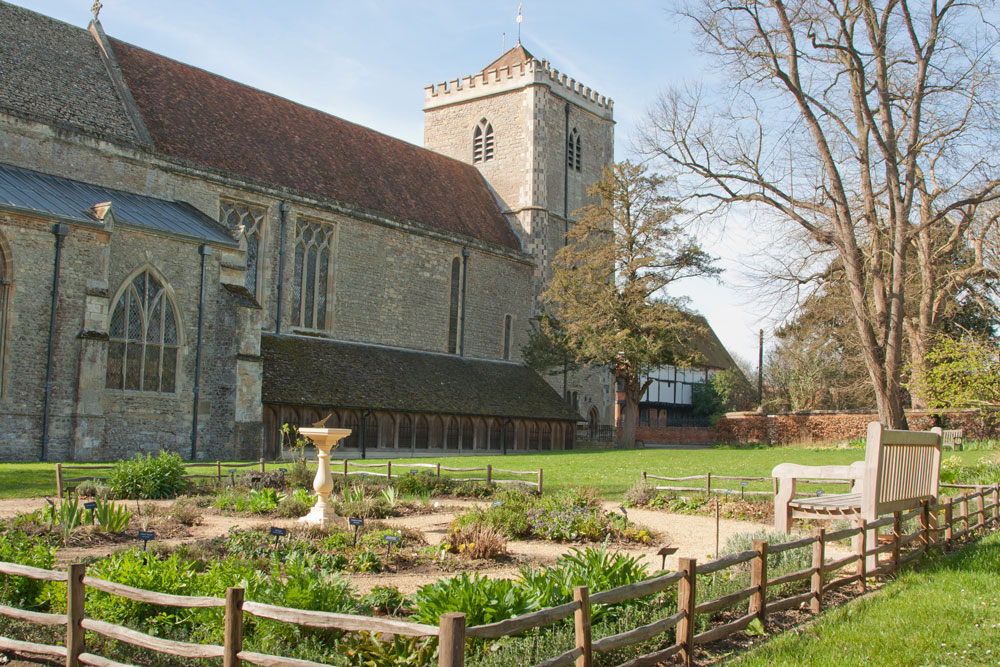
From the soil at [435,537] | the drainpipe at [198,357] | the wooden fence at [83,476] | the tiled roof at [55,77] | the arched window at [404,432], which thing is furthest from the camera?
the arched window at [404,432]

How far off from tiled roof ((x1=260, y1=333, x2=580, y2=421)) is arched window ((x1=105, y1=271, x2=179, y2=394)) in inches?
126

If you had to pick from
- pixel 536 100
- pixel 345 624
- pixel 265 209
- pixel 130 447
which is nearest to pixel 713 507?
pixel 345 624

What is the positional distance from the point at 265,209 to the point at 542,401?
45.4 ft

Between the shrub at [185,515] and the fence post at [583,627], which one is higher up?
the fence post at [583,627]

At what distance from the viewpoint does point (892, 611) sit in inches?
285

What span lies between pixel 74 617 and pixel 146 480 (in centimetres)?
996

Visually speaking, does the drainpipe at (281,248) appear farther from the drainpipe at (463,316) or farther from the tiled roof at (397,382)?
the drainpipe at (463,316)

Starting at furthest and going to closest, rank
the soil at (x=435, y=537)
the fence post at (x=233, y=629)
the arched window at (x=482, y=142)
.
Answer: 1. the arched window at (x=482, y=142)
2. the soil at (x=435, y=537)
3. the fence post at (x=233, y=629)

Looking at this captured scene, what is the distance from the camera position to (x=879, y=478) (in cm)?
845

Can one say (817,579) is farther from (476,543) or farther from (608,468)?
(608,468)

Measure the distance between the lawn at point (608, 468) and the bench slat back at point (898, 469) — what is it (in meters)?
7.11

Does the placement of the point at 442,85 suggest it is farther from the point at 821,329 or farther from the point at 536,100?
the point at 821,329

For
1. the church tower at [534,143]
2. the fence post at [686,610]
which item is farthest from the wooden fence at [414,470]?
the church tower at [534,143]

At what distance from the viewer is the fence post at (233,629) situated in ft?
16.1
